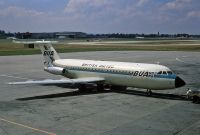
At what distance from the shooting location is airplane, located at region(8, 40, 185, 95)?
1111 inches

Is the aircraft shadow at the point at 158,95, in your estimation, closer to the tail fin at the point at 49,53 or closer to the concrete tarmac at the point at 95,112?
the concrete tarmac at the point at 95,112

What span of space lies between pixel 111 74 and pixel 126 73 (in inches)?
68.5

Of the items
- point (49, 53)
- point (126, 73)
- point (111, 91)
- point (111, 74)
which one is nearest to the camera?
point (126, 73)

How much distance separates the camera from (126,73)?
98.4 ft

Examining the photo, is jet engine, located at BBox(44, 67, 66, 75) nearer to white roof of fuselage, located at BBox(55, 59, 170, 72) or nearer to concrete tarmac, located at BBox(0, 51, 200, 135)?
white roof of fuselage, located at BBox(55, 59, 170, 72)

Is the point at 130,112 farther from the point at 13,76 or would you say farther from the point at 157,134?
the point at 13,76

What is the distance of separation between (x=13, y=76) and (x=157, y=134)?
30.5 m

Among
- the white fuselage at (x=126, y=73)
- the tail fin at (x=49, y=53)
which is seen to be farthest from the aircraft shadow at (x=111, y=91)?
the tail fin at (x=49, y=53)

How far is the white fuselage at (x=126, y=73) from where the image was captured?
92.5 feet

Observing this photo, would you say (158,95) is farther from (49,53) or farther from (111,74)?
(49,53)

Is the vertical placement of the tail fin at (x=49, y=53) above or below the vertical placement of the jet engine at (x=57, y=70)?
above

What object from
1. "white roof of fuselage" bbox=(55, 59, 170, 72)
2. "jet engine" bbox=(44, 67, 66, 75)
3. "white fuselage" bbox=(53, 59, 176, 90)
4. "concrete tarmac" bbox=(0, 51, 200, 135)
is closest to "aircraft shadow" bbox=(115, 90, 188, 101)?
"concrete tarmac" bbox=(0, 51, 200, 135)

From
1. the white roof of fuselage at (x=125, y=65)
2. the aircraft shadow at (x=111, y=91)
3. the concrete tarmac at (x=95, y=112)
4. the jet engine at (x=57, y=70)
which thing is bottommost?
the concrete tarmac at (x=95, y=112)

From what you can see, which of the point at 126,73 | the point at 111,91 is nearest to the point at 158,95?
the point at 126,73
